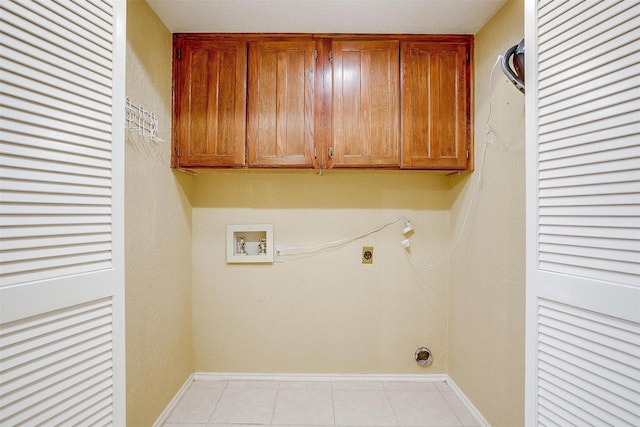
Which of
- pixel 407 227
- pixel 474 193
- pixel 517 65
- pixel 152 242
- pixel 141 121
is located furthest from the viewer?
pixel 407 227

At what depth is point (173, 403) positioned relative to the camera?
2.06 metres

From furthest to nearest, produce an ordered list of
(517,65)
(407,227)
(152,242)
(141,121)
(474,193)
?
(407,227) < (474,193) < (152,242) < (141,121) < (517,65)

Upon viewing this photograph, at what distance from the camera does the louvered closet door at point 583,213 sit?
0.79m

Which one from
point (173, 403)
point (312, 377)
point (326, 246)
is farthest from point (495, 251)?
point (173, 403)

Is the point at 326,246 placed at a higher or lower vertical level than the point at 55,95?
lower

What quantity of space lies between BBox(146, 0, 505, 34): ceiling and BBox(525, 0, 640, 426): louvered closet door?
2.92 ft

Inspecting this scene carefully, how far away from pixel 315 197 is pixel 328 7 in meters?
1.20

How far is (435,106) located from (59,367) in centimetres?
218

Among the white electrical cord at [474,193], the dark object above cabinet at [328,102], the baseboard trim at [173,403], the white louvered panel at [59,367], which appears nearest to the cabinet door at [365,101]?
the dark object above cabinet at [328,102]

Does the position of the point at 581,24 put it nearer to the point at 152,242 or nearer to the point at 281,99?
the point at 281,99

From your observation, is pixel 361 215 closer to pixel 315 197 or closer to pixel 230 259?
pixel 315 197

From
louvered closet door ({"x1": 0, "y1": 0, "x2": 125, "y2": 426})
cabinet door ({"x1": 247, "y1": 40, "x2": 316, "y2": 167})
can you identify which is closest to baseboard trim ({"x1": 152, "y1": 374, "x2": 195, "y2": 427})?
louvered closet door ({"x1": 0, "y1": 0, "x2": 125, "y2": 426})

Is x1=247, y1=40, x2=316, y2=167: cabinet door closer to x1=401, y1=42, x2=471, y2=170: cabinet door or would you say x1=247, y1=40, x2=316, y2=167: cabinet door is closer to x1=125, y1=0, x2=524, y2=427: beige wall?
x1=125, y1=0, x2=524, y2=427: beige wall

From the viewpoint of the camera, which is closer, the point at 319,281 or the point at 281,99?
the point at 281,99
